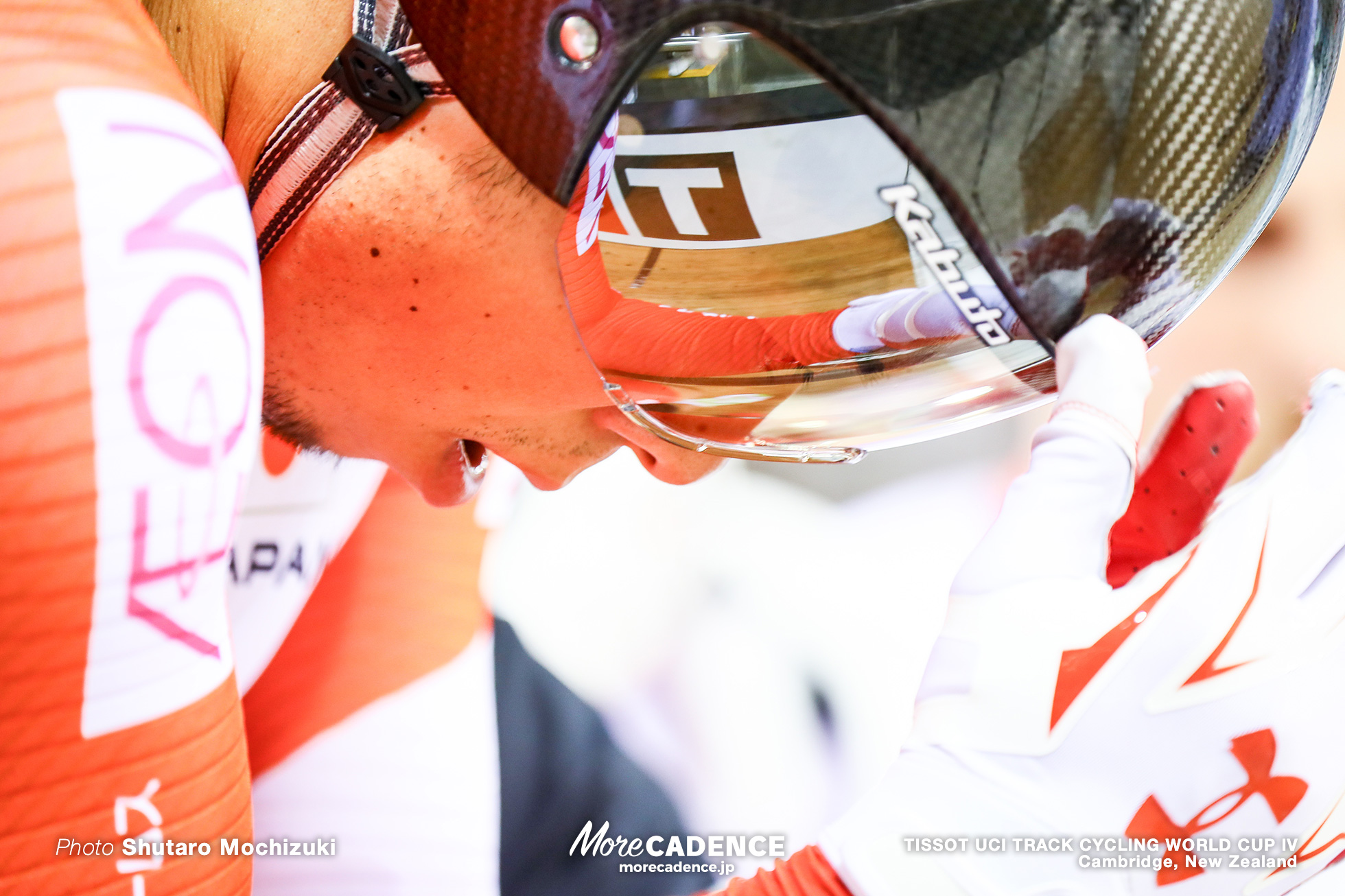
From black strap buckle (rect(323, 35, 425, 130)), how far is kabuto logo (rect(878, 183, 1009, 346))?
1.06ft

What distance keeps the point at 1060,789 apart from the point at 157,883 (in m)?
0.51

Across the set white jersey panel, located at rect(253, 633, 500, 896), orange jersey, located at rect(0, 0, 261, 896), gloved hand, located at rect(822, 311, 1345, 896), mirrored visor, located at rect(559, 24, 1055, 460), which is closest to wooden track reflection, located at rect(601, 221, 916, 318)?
mirrored visor, located at rect(559, 24, 1055, 460)

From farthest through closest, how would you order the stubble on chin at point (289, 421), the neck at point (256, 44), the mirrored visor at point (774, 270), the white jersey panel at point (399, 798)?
the white jersey panel at point (399, 798) < the stubble on chin at point (289, 421) < the neck at point (256, 44) < the mirrored visor at point (774, 270)

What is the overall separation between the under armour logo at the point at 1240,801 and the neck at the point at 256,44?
71 centimetres

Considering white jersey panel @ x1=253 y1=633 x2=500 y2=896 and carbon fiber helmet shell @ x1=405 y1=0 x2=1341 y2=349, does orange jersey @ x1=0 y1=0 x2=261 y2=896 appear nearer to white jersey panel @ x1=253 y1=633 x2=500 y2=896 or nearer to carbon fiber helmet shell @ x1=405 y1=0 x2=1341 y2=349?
carbon fiber helmet shell @ x1=405 y1=0 x2=1341 y2=349

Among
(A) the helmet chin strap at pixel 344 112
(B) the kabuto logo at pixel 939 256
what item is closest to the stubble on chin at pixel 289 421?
(A) the helmet chin strap at pixel 344 112

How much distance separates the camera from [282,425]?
37.2 inches

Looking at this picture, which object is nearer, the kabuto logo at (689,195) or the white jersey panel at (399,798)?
the kabuto logo at (689,195)

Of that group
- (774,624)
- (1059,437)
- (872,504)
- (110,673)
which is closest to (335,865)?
(774,624)

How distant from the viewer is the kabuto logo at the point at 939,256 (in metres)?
0.57

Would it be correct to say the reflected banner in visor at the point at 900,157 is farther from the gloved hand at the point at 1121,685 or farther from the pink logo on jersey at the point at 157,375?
the pink logo on jersey at the point at 157,375

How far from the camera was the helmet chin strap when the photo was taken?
65 centimetres

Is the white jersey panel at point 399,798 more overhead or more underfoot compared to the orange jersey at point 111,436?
more underfoot

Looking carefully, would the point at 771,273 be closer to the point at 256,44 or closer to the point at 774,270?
the point at 774,270
